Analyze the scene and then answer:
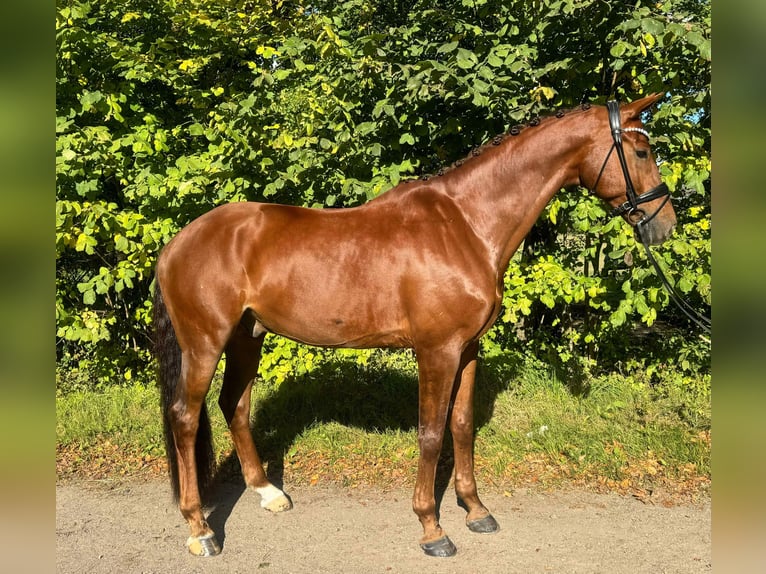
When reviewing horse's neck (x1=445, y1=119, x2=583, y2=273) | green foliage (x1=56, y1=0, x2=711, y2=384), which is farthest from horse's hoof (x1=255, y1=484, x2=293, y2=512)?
horse's neck (x1=445, y1=119, x2=583, y2=273)

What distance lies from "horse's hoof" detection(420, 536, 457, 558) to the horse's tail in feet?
4.88

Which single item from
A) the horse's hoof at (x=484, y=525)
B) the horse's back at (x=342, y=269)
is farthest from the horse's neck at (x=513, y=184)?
the horse's hoof at (x=484, y=525)

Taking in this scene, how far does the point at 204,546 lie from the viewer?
3.15 m

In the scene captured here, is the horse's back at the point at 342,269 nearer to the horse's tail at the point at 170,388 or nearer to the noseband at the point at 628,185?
the horse's tail at the point at 170,388

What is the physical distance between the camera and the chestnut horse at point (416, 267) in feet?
9.75

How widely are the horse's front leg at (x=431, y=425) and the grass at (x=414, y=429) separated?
0.85m

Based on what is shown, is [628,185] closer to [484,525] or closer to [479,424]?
[484,525]

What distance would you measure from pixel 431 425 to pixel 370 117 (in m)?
3.09

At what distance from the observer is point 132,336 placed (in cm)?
661

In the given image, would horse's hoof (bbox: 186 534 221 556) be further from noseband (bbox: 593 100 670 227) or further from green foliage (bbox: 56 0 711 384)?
noseband (bbox: 593 100 670 227)

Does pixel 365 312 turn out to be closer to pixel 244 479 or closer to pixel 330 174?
pixel 244 479

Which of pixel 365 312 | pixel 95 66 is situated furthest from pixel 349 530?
pixel 95 66

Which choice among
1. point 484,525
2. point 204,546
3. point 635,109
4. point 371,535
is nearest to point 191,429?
point 204,546
